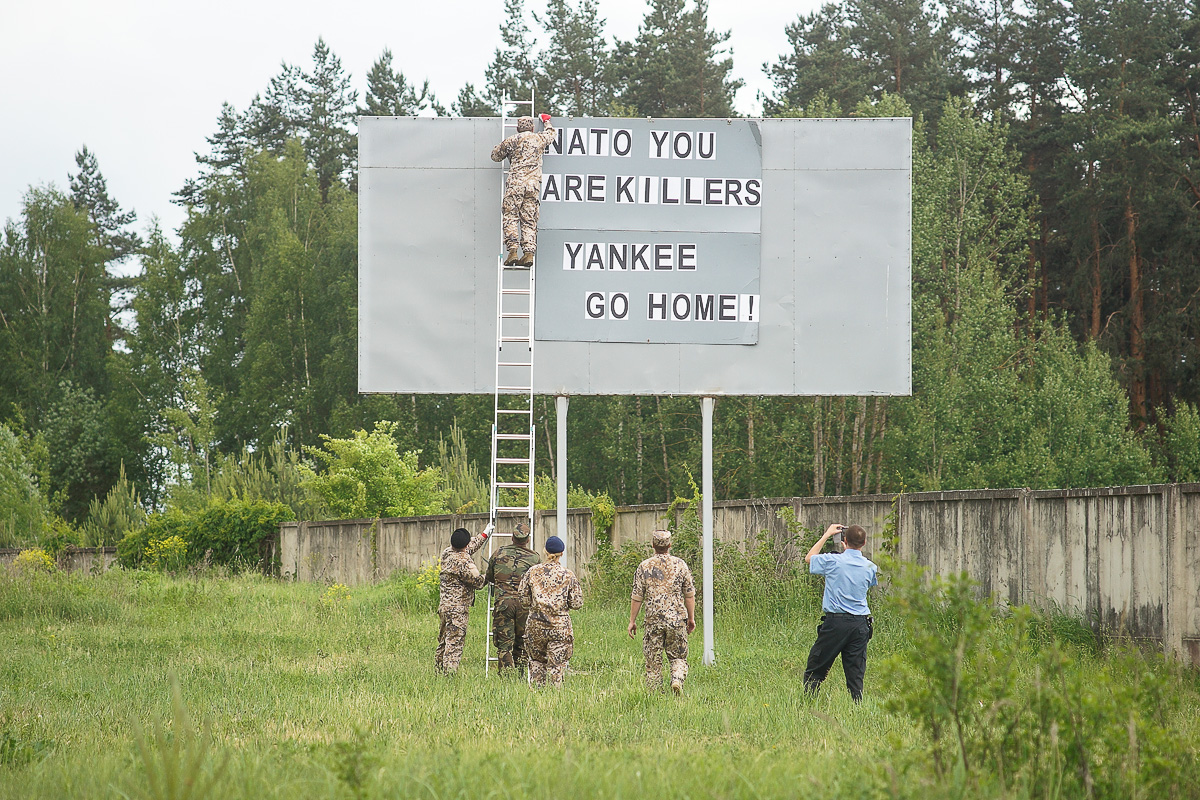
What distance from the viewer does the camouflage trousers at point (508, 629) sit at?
12.1m

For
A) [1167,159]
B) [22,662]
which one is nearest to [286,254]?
[1167,159]

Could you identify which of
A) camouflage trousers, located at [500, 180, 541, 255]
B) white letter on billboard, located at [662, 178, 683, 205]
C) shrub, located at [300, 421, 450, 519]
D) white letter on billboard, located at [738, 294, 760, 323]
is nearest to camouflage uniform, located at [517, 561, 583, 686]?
camouflage trousers, located at [500, 180, 541, 255]

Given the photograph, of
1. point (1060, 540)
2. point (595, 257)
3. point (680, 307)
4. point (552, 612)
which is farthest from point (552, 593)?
point (1060, 540)

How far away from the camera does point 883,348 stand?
13.5m

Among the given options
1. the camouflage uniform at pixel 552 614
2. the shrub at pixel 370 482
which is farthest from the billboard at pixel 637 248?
the shrub at pixel 370 482

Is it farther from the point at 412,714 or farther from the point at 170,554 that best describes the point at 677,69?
the point at 412,714

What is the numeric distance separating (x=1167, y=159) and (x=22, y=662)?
1300 inches

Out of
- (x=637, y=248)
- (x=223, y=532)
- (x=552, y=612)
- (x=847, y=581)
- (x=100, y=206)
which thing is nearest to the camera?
(x=847, y=581)

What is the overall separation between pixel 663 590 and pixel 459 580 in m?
2.54

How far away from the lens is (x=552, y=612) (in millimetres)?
10891

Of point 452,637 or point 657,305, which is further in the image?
point 657,305

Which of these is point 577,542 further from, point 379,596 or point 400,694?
point 400,694

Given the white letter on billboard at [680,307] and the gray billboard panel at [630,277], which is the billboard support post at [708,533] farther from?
the white letter on billboard at [680,307]

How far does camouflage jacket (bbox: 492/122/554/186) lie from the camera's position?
42.9 feet
